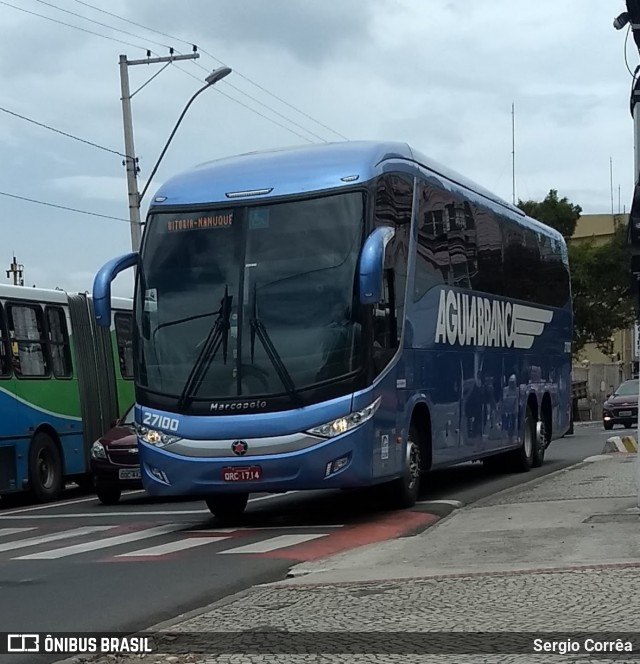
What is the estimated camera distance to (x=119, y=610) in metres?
9.01

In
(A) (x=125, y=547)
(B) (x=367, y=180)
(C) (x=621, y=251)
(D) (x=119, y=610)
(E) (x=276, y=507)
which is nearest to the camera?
(D) (x=119, y=610)

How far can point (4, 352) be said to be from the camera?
63.8 ft

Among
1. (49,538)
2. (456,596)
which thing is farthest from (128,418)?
(456,596)

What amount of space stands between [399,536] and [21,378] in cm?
867

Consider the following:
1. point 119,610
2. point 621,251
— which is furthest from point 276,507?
point 621,251

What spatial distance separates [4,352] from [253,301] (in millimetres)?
7144

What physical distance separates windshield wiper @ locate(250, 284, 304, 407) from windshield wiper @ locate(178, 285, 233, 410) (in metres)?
0.28

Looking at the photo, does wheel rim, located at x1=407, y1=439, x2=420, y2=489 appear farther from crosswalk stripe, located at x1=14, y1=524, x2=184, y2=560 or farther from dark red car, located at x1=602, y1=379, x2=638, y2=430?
dark red car, located at x1=602, y1=379, x2=638, y2=430

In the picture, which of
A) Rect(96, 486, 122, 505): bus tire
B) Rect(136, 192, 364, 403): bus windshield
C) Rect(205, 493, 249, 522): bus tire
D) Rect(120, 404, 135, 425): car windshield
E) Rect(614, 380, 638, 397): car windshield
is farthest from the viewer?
Rect(614, 380, 638, 397): car windshield

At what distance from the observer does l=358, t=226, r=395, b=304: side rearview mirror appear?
42.8ft

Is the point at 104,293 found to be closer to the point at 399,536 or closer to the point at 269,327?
the point at 269,327

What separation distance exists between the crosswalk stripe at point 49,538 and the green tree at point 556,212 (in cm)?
4446

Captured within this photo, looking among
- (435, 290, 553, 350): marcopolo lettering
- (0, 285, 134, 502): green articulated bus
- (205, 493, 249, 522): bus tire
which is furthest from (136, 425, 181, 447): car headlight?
(0, 285, 134, 502): green articulated bus

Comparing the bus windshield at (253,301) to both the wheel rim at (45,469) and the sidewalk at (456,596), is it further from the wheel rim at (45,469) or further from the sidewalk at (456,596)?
the wheel rim at (45,469)
